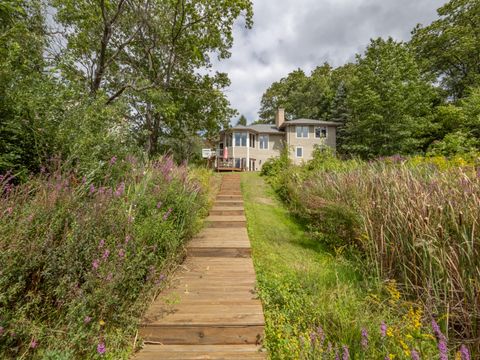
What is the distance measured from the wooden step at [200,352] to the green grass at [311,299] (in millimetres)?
167

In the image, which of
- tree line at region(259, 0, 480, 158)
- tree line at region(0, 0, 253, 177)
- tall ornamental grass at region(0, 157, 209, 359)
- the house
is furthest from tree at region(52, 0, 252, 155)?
tree line at region(259, 0, 480, 158)

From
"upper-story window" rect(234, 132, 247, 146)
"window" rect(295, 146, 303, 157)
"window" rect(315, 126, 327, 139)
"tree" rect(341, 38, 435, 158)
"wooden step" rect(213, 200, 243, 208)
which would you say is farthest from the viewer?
"window" rect(295, 146, 303, 157)

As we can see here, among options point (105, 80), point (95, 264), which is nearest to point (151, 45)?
point (105, 80)

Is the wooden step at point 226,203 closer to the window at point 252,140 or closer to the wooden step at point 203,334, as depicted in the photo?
the wooden step at point 203,334

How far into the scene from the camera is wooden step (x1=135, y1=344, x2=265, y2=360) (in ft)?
5.66

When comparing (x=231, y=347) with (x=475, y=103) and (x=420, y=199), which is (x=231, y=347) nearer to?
(x=420, y=199)

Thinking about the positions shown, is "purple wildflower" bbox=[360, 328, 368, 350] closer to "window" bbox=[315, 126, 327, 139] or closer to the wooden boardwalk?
the wooden boardwalk

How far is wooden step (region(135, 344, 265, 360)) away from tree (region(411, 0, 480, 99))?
94.5ft

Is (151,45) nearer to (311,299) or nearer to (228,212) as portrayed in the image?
(228,212)

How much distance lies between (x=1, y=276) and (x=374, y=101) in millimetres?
23392

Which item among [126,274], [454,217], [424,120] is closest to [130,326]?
[126,274]

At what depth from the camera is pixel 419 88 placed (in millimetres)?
18484

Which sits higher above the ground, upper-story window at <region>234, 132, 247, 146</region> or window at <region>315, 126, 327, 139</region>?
window at <region>315, 126, 327, 139</region>

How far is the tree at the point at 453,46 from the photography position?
1983 cm
